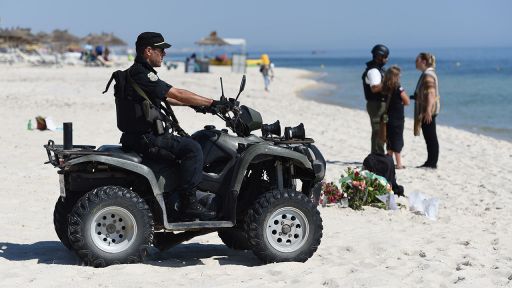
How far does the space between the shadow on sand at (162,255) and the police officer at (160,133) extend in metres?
0.73

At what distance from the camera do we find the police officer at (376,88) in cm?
1251

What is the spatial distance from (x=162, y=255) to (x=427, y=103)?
23.5 ft

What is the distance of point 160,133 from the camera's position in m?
6.21

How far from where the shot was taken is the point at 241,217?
263 inches

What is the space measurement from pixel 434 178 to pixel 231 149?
671cm

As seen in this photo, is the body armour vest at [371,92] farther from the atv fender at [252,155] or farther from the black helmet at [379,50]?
the atv fender at [252,155]

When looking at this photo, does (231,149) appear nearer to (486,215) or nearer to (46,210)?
(46,210)

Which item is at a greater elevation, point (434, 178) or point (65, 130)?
point (65, 130)

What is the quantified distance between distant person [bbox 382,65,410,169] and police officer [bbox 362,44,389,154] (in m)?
0.09

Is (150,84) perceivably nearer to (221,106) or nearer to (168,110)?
(168,110)

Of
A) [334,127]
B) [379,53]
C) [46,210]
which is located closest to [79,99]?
[334,127]

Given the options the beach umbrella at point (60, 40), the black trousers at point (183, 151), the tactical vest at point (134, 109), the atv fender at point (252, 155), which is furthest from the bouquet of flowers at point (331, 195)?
the beach umbrella at point (60, 40)

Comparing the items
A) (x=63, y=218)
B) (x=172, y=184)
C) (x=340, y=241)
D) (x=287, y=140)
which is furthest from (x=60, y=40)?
(x=172, y=184)

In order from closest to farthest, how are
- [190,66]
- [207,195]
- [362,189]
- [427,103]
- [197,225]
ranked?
[197,225] → [207,195] → [362,189] → [427,103] → [190,66]
